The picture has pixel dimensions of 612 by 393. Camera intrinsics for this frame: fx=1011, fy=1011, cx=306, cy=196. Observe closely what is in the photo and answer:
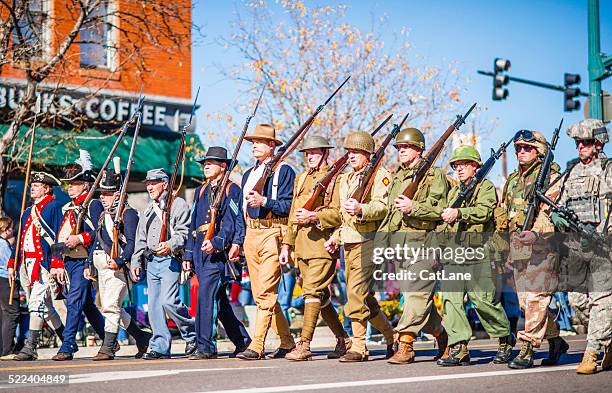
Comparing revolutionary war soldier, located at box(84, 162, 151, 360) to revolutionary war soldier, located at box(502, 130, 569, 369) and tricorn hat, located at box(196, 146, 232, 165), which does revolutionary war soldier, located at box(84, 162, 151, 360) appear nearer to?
tricorn hat, located at box(196, 146, 232, 165)

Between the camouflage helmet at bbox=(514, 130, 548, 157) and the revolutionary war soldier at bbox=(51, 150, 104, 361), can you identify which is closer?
the camouflage helmet at bbox=(514, 130, 548, 157)

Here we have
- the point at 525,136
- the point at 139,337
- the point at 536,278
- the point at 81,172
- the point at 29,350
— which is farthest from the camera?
the point at 81,172

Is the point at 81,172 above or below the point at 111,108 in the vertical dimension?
below

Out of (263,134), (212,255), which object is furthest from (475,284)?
(212,255)

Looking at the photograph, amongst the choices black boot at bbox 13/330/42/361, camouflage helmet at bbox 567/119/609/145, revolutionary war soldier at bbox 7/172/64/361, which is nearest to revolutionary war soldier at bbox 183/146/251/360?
revolutionary war soldier at bbox 7/172/64/361

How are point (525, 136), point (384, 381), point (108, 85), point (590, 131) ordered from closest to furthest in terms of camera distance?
point (384, 381) → point (590, 131) → point (525, 136) → point (108, 85)

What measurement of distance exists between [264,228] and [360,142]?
4.65ft

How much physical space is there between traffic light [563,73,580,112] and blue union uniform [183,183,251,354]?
14.2m

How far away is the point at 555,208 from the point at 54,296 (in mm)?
5909

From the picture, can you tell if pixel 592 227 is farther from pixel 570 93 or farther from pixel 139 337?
pixel 570 93

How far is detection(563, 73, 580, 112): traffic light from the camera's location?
23.3 metres

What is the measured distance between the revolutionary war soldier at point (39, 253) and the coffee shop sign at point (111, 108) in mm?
7071

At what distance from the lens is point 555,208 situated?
8.94 metres

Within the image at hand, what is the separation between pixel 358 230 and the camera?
398 inches
